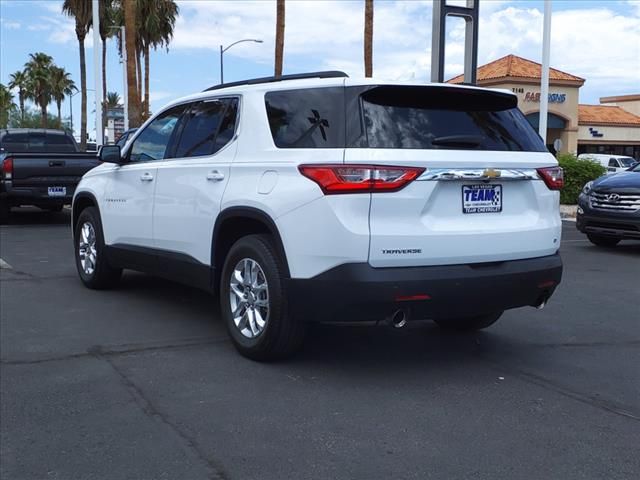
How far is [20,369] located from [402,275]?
2604 mm

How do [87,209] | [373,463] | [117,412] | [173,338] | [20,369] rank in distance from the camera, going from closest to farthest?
[373,463] < [117,412] < [20,369] < [173,338] < [87,209]

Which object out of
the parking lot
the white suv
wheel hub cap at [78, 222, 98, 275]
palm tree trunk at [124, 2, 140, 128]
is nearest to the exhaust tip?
the white suv

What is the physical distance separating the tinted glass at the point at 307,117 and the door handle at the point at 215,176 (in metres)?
0.57

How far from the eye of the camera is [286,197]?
15.5 feet

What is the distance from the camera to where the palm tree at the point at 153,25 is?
1816 inches

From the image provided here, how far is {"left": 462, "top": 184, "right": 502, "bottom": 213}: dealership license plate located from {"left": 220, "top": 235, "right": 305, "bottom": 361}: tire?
1232mm

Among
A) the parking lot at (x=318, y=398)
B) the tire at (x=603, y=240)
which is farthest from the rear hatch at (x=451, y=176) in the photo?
the tire at (x=603, y=240)

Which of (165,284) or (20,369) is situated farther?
(165,284)

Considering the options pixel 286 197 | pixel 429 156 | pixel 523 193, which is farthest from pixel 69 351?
pixel 523 193

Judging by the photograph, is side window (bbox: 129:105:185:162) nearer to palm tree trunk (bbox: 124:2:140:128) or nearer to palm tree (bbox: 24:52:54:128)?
palm tree trunk (bbox: 124:2:140:128)

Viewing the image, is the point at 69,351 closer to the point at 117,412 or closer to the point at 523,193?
the point at 117,412

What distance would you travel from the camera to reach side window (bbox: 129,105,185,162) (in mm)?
6441

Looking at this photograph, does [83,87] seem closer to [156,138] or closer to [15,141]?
[15,141]

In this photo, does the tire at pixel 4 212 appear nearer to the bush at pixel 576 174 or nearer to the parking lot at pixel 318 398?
the parking lot at pixel 318 398
